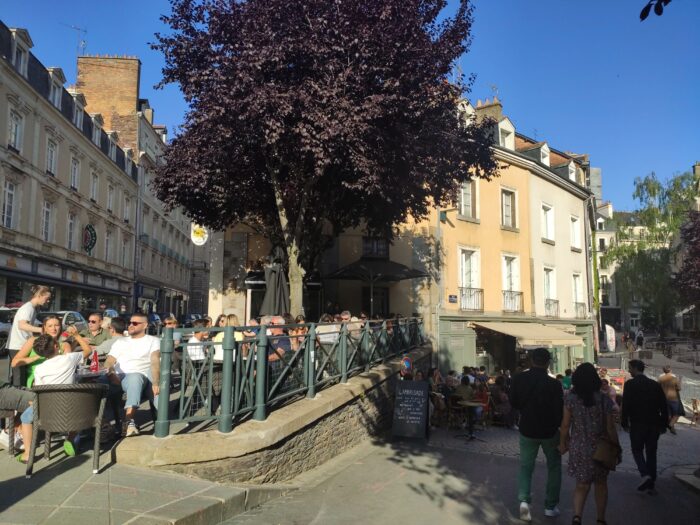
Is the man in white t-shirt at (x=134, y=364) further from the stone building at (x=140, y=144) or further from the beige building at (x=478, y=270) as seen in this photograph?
the stone building at (x=140, y=144)

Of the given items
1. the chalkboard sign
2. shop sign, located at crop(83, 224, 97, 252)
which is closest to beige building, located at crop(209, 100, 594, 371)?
the chalkboard sign

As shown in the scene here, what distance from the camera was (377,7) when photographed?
8.53 m

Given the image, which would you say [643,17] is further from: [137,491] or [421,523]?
[137,491]

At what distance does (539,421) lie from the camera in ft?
16.0

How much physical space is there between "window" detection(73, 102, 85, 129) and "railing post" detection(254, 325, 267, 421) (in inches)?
1065

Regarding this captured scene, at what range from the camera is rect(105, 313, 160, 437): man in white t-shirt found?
17.1ft

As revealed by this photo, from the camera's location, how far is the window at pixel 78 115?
1082 inches

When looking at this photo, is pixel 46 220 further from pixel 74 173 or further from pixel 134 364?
pixel 134 364

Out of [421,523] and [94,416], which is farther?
[421,523]

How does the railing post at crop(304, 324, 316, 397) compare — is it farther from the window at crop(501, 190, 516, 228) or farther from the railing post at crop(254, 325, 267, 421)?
the window at crop(501, 190, 516, 228)

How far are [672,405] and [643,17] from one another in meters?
11.0

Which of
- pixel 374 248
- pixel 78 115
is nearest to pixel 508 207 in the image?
pixel 374 248

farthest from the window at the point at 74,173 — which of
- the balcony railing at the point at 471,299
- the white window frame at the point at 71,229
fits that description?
the balcony railing at the point at 471,299

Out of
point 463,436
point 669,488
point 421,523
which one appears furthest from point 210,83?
point 669,488
